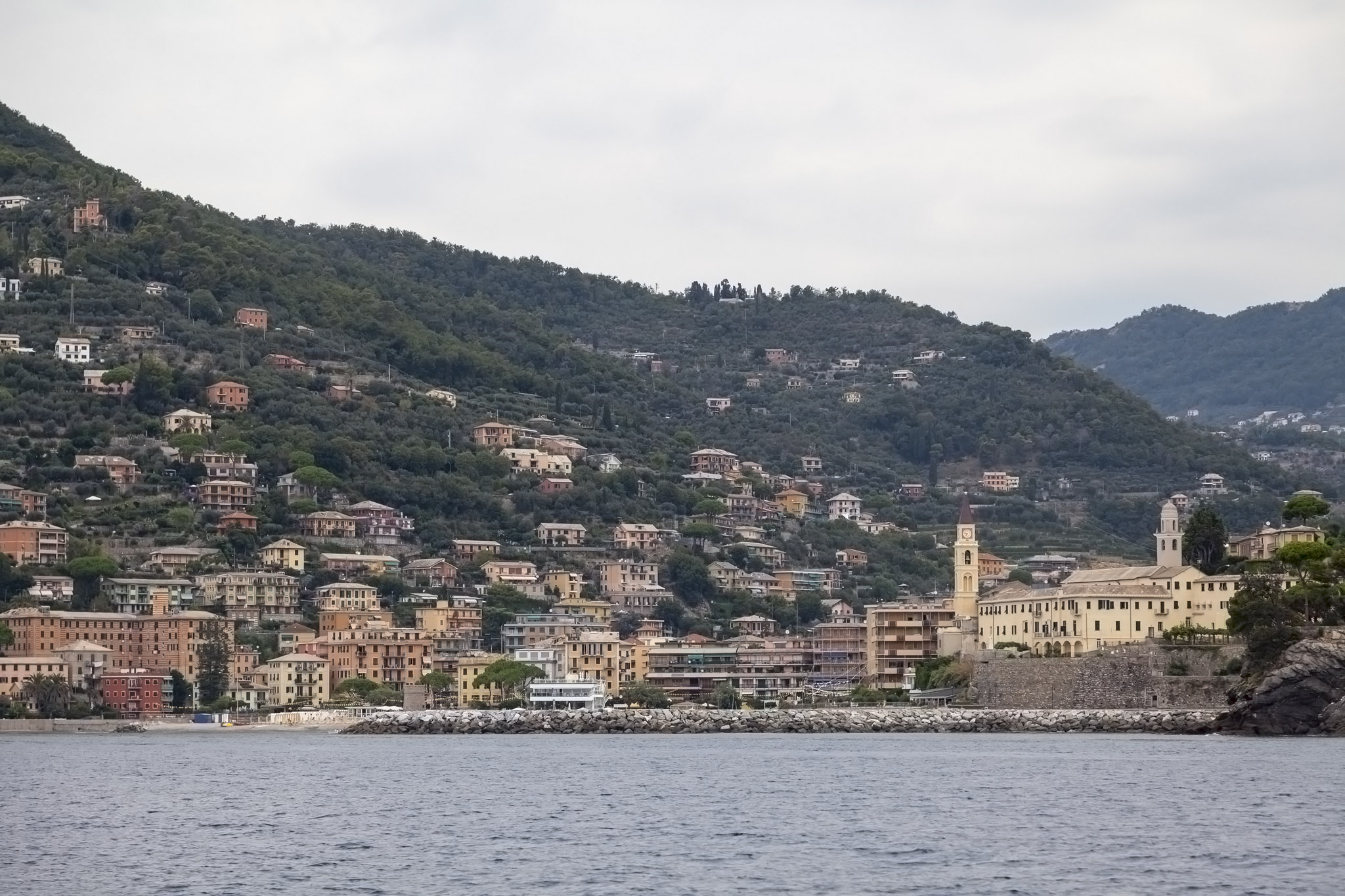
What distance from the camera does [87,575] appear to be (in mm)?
109750

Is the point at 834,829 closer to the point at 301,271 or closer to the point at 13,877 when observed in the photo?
the point at 13,877

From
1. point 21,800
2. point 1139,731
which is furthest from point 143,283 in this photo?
point 21,800

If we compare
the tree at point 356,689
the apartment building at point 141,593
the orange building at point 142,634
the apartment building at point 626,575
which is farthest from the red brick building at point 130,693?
the apartment building at point 626,575

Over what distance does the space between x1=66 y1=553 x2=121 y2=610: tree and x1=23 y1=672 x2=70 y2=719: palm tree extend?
8601 millimetres

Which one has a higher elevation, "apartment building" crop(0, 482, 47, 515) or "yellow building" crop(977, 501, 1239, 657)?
"apartment building" crop(0, 482, 47, 515)

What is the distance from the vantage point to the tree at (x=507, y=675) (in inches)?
4107

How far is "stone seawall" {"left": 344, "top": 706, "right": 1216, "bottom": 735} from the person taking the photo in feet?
277

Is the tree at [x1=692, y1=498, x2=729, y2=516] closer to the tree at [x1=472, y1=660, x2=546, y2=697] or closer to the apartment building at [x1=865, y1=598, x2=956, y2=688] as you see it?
the tree at [x1=472, y1=660, x2=546, y2=697]

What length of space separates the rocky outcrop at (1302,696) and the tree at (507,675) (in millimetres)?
36411

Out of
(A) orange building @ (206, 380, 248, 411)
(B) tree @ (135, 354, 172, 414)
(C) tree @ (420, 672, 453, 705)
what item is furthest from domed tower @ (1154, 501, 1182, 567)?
(B) tree @ (135, 354, 172, 414)

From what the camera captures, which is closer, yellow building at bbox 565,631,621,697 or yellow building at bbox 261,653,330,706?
yellow building at bbox 261,653,330,706

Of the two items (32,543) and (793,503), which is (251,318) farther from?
(32,543)

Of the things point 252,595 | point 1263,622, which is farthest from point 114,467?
point 1263,622

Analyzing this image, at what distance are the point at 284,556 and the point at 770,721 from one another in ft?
108
